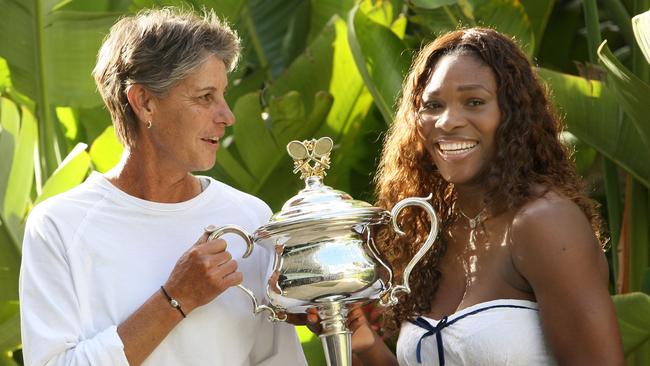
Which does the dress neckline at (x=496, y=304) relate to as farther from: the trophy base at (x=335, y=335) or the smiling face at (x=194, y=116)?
the smiling face at (x=194, y=116)

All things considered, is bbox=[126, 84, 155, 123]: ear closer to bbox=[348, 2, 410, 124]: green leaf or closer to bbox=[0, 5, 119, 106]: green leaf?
bbox=[348, 2, 410, 124]: green leaf

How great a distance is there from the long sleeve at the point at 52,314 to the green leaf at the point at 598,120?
5.62ft

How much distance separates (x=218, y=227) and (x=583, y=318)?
74 cm

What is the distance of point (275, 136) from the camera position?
423 cm

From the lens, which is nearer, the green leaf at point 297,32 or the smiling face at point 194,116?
the smiling face at point 194,116

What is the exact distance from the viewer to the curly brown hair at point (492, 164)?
104 inches

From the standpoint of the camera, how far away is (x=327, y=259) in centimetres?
252

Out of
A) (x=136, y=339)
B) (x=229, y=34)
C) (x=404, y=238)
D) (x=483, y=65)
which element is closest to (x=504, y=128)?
(x=483, y=65)

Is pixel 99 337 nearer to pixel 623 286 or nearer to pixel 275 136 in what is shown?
pixel 275 136

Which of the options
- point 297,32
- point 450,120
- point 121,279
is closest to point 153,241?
point 121,279

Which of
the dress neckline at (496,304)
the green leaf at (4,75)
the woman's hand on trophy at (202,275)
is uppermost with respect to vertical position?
the green leaf at (4,75)

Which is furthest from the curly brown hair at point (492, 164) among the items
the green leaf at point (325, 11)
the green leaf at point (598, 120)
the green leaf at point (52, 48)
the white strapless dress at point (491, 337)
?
the green leaf at point (325, 11)

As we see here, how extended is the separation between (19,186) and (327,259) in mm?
1756

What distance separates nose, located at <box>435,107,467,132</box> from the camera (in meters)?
2.61
